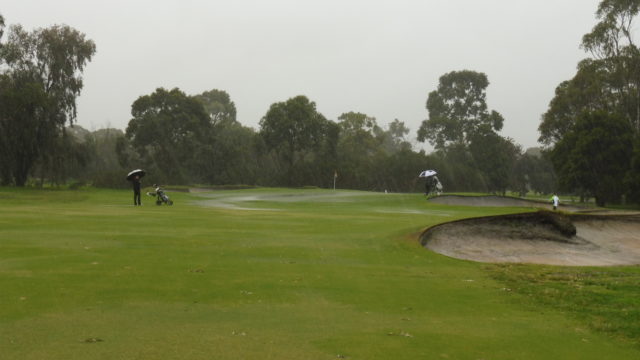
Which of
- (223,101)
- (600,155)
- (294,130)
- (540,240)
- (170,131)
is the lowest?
(540,240)

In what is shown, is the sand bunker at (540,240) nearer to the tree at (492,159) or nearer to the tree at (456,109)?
the tree at (492,159)

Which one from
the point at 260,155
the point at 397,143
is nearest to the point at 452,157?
the point at 260,155

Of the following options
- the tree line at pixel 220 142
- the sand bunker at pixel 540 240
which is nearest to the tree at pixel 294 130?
the tree line at pixel 220 142

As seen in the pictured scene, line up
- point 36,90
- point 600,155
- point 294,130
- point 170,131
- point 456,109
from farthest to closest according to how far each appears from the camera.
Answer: point 456,109
point 294,130
point 170,131
point 600,155
point 36,90

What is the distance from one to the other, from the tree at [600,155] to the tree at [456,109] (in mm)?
63918

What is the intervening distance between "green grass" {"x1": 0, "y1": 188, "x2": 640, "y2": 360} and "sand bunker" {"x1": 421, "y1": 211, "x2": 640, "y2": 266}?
2.28 meters

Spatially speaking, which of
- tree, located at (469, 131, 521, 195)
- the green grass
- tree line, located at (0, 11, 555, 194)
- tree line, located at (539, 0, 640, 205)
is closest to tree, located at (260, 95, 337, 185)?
tree line, located at (0, 11, 555, 194)

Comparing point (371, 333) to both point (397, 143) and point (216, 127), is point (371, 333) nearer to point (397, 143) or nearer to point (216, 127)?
point (216, 127)

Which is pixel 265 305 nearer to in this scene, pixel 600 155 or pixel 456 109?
pixel 600 155

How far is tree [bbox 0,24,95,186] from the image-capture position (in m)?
51.8

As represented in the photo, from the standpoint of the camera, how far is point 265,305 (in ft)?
25.2

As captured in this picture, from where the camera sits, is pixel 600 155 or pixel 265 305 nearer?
pixel 265 305

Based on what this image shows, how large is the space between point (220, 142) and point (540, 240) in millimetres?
79309

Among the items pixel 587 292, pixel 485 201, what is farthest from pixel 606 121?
pixel 587 292
